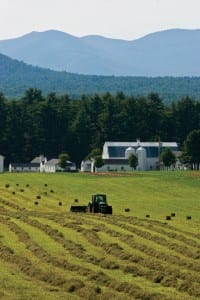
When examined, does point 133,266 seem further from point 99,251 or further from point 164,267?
point 99,251

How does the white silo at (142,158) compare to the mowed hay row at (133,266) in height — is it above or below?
above

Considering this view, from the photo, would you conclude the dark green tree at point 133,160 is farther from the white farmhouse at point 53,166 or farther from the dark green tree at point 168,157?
the white farmhouse at point 53,166

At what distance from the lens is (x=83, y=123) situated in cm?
17925

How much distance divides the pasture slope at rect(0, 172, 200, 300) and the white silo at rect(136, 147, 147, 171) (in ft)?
323

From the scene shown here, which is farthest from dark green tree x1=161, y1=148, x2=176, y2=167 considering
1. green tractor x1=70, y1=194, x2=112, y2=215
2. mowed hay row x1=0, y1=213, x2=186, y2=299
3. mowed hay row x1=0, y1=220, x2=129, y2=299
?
mowed hay row x1=0, y1=213, x2=186, y2=299

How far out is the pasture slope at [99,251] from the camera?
85.1ft

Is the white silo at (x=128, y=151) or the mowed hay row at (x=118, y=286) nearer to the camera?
the mowed hay row at (x=118, y=286)

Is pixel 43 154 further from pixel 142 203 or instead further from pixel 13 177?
pixel 142 203

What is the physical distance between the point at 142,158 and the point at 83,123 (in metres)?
16.0

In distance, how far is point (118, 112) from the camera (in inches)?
7229

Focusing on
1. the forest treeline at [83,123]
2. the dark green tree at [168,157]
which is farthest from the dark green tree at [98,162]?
the forest treeline at [83,123]

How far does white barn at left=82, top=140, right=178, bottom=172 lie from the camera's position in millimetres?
168125

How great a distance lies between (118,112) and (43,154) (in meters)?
19.0

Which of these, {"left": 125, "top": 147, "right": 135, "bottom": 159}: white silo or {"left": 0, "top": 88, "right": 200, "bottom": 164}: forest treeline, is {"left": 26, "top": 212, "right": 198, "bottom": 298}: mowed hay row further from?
{"left": 0, "top": 88, "right": 200, "bottom": 164}: forest treeline
